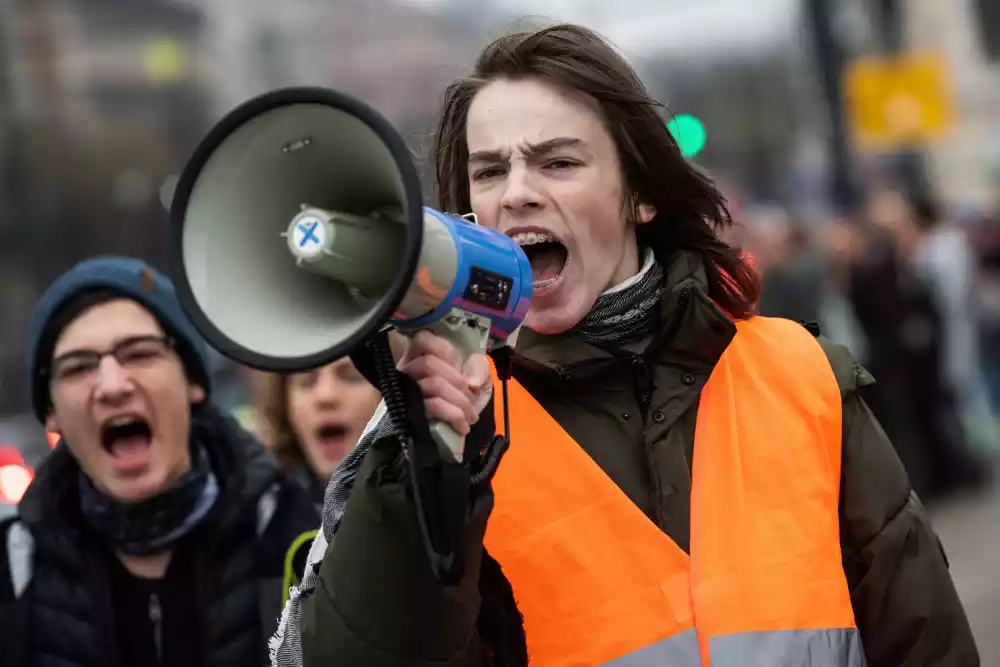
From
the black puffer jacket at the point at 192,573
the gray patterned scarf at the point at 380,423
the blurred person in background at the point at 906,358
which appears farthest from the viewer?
the blurred person in background at the point at 906,358

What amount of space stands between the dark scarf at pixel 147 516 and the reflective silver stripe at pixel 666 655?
130 cm

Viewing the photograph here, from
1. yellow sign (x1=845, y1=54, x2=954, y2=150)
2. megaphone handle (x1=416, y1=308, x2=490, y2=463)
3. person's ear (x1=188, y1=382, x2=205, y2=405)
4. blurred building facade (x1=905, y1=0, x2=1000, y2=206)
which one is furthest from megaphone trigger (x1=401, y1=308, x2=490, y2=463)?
blurred building facade (x1=905, y1=0, x2=1000, y2=206)

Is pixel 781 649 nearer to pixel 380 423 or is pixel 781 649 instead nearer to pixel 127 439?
pixel 380 423

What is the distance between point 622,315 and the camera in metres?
2.16

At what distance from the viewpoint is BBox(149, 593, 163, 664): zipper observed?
286 centimetres

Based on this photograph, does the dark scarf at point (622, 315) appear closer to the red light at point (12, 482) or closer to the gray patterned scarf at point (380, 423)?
the gray patterned scarf at point (380, 423)

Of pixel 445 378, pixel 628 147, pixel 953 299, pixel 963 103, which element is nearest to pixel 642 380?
pixel 628 147

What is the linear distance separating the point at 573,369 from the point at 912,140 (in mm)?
11427

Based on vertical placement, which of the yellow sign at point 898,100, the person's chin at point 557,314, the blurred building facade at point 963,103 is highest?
the person's chin at point 557,314

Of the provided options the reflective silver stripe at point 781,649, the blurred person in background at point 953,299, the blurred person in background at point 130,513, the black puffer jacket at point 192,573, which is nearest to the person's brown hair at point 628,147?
the reflective silver stripe at point 781,649

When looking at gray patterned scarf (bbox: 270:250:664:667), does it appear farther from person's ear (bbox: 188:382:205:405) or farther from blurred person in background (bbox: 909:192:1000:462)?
blurred person in background (bbox: 909:192:1000:462)

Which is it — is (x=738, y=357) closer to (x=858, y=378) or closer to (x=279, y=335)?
(x=858, y=378)

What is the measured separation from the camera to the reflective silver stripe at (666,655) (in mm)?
1950

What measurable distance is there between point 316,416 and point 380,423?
2072mm
